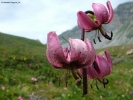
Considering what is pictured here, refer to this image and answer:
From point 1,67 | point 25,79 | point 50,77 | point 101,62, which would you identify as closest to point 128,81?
point 50,77

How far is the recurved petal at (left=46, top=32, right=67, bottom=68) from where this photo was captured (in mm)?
1072

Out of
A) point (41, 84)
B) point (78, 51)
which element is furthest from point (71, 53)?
point (41, 84)

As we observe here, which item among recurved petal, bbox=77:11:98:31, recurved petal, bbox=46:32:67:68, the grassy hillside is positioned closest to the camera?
recurved petal, bbox=46:32:67:68

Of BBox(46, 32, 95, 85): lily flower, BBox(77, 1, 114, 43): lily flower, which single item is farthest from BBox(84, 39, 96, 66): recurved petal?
BBox(77, 1, 114, 43): lily flower

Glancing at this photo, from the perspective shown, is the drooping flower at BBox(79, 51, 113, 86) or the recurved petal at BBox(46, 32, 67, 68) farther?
the drooping flower at BBox(79, 51, 113, 86)

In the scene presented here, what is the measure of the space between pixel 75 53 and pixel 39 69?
726cm

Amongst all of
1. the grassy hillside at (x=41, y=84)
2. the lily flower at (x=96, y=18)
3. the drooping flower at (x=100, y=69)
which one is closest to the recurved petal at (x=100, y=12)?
the lily flower at (x=96, y=18)

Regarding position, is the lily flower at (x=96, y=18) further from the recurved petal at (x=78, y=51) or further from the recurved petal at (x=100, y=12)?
the recurved petal at (x=78, y=51)

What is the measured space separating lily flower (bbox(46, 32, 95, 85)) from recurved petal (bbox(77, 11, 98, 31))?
4.8 inches

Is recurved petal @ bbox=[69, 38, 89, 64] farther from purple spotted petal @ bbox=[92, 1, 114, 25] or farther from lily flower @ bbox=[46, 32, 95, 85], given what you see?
purple spotted petal @ bbox=[92, 1, 114, 25]

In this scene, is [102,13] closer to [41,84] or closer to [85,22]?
[85,22]

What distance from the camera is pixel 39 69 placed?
8.30 m

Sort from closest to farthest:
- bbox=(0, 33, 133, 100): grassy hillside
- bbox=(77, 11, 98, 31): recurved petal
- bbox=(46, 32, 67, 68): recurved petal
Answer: bbox=(46, 32, 67, 68): recurved petal < bbox=(77, 11, 98, 31): recurved petal < bbox=(0, 33, 133, 100): grassy hillside

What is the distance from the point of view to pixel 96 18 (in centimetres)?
127
